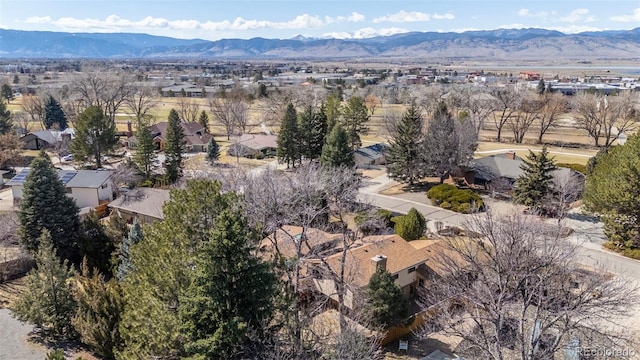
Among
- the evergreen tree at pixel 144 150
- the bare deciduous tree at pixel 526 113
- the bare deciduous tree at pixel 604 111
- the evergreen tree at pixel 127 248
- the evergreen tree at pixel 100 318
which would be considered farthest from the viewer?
the bare deciduous tree at pixel 526 113

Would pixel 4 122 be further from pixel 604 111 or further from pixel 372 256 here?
pixel 604 111

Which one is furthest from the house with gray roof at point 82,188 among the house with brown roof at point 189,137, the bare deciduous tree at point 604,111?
the bare deciduous tree at point 604,111

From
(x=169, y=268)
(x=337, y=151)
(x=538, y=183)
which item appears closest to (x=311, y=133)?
(x=337, y=151)

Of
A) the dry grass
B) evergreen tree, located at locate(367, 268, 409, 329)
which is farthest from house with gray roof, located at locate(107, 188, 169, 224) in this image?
evergreen tree, located at locate(367, 268, 409, 329)

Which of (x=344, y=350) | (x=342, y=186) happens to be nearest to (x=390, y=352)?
(x=344, y=350)

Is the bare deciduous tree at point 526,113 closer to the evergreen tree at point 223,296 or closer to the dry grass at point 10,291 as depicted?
the evergreen tree at point 223,296
